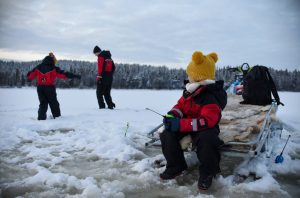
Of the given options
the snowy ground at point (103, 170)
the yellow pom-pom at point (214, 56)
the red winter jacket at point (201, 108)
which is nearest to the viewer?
the snowy ground at point (103, 170)

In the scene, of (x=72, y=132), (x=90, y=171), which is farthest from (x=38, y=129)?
(x=90, y=171)

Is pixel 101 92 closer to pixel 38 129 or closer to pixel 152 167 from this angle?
pixel 38 129

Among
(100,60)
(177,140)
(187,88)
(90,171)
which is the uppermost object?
(100,60)

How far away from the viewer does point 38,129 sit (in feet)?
21.0

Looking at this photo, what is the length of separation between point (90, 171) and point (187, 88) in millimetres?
1582

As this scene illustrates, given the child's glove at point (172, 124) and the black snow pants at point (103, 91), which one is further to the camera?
the black snow pants at point (103, 91)

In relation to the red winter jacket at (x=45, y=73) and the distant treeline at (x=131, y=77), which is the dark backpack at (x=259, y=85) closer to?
the red winter jacket at (x=45, y=73)

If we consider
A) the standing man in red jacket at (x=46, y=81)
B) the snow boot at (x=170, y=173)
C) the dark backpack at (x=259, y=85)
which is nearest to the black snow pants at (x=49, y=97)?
the standing man in red jacket at (x=46, y=81)

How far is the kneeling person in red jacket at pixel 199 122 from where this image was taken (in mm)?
3531

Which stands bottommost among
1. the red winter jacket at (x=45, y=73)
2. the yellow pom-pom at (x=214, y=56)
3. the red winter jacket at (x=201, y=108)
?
the red winter jacket at (x=201, y=108)

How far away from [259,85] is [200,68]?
2520 mm

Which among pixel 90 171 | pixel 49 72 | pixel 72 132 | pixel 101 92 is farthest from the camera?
pixel 101 92

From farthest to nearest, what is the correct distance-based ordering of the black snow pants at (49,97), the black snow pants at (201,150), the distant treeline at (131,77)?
the distant treeline at (131,77) → the black snow pants at (49,97) → the black snow pants at (201,150)

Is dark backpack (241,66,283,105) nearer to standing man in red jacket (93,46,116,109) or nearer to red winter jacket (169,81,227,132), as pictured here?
red winter jacket (169,81,227,132)
